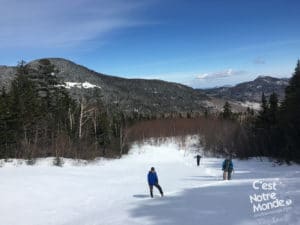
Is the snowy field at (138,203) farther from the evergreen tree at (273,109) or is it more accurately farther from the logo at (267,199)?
the evergreen tree at (273,109)

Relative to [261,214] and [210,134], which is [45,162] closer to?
[261,214]

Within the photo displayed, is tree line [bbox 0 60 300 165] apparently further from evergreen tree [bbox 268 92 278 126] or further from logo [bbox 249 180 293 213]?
logo [bbox 249 180 293 213]

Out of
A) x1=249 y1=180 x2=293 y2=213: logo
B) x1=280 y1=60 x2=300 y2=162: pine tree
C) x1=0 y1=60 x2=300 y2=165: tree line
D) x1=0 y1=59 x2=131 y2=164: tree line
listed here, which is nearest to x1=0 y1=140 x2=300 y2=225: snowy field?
x1=249 y1=180 x2=293 y2=213: logo

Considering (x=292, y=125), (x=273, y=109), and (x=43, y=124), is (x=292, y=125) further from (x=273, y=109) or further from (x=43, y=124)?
(x=43, y=124)

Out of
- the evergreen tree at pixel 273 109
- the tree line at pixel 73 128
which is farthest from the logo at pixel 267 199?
the evergreen tree at pixel 273 109

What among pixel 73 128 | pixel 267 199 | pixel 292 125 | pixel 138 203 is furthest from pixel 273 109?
pixel 267 199

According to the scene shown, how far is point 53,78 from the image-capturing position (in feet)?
160

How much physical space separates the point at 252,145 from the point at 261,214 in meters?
44.0

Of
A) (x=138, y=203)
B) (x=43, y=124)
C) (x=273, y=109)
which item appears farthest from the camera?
(x=273, y=109)

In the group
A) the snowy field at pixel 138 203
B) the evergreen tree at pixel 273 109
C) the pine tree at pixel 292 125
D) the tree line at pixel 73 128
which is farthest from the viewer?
the evergreen tree at pixel 273 109

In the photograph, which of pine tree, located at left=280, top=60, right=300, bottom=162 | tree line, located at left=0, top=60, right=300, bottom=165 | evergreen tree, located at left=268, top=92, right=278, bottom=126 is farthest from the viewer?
evergreen tree, located at left=268, top=92, right=278, bottom=126

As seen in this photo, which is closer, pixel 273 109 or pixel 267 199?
pixel 267 199

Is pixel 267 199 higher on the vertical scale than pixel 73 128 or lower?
lower

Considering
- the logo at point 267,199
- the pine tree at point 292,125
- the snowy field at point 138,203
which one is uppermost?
the pine tree at point 292,125
